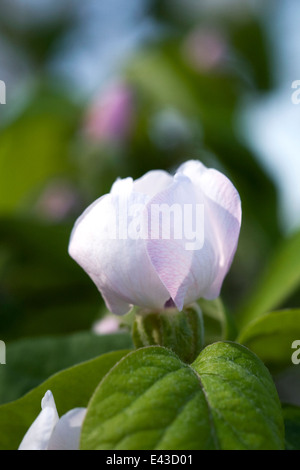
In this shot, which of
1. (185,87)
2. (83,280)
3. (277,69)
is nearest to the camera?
(83,280)

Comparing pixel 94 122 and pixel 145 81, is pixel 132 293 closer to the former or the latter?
pixel 94 122

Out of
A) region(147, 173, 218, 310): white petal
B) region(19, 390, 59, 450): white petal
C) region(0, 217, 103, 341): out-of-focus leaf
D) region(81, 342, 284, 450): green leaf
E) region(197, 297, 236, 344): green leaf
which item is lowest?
region(0, 217, 103, 341): out-of-focus leaf

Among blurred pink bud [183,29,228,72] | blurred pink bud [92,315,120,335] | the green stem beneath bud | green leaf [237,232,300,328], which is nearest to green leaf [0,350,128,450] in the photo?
the green stem beneath bud

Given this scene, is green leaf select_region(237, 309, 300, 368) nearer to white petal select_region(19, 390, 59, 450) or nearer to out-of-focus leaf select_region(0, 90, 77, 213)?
white petal select_region(19, 390, 59, 450)

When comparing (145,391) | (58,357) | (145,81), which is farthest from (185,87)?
(145,391)

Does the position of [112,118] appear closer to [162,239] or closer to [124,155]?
[124,155]

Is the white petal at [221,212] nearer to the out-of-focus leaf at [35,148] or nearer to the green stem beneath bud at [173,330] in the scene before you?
the green stem beneath bud at [173,330]
